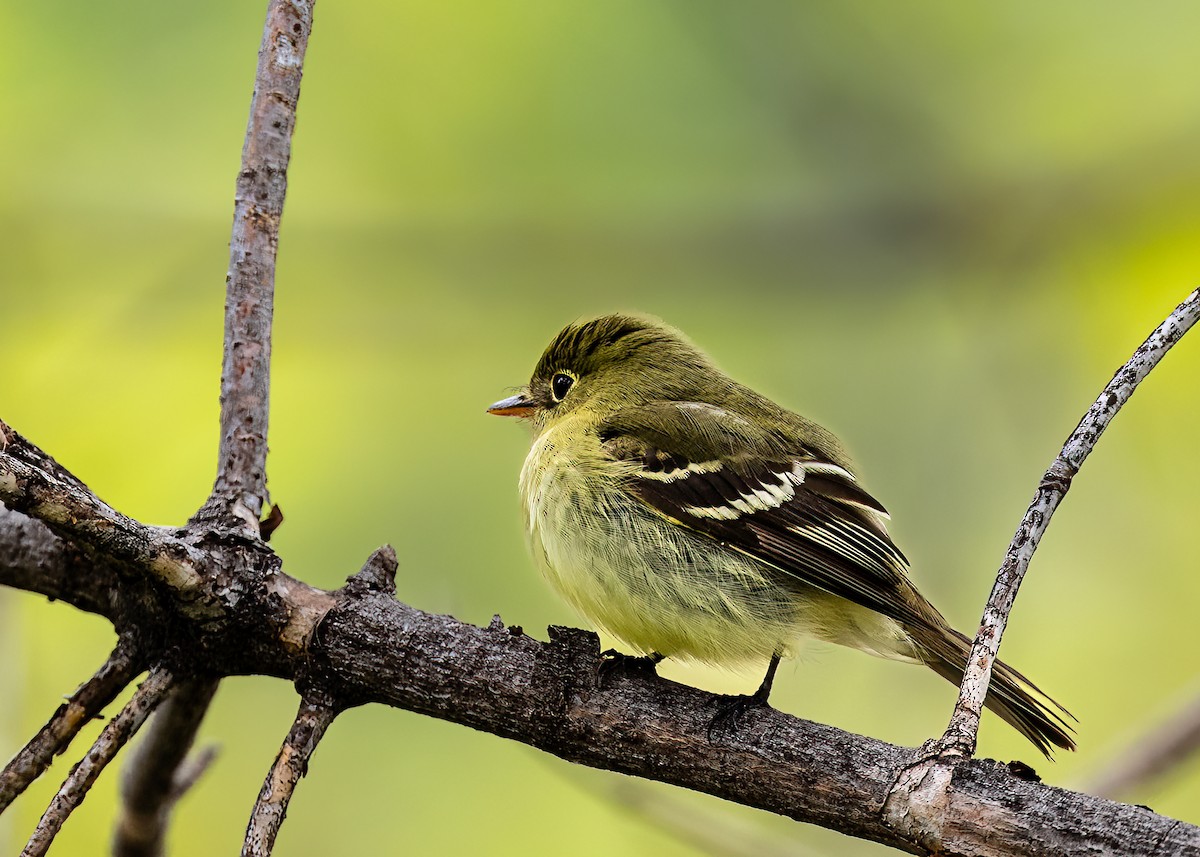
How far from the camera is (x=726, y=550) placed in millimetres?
2979

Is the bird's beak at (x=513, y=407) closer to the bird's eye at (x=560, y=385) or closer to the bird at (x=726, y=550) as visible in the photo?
the bird's eye at (x=560, y=385)

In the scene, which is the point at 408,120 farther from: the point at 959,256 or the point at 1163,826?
→ the point at 1163,826

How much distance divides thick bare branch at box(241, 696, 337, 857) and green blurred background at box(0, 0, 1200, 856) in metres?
2.13

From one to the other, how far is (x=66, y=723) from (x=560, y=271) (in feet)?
9.71

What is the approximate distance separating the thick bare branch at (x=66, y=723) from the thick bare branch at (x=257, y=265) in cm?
36

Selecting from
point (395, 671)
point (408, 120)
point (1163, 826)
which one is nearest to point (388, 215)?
point (408, 120)

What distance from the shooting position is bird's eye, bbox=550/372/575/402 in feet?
13.4

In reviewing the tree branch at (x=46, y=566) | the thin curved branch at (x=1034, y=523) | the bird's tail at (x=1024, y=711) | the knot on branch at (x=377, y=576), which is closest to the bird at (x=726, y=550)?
the bird's tail at (x=1024, y=711)

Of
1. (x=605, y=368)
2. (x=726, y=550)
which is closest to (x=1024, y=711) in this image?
(x=726, y=550)

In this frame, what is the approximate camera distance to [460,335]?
4.59 meters

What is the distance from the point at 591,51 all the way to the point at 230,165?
4.97 ft

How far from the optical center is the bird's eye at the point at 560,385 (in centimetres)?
407

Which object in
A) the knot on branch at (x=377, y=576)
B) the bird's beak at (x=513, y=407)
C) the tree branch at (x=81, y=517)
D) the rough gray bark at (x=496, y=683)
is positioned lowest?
the tree branch at (x=81, y=517)

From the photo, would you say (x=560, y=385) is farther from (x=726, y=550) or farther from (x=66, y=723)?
(x=66, y=723)
